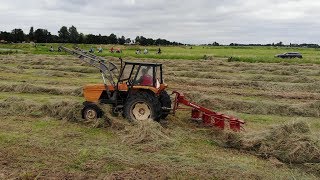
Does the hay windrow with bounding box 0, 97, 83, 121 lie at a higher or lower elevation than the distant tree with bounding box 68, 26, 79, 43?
lower

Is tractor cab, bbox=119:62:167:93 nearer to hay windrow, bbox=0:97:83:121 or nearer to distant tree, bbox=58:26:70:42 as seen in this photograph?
hay windrow, bbox=0:97:83:121

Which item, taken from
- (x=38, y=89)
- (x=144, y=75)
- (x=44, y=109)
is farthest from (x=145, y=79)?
(x=38, y=89)

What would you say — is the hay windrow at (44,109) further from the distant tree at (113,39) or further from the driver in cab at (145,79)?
the distant tree at (113,39)

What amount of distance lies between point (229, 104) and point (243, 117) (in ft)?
6.17

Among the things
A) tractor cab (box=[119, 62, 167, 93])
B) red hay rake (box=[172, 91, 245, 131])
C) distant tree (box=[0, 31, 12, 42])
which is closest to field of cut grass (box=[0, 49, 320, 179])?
red hay rake (box=[172, 91, 245, 131])

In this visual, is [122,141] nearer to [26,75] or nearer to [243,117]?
[243,117]

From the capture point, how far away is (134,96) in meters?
11.0

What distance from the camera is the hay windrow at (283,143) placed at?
332 inches

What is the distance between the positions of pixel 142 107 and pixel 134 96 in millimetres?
376

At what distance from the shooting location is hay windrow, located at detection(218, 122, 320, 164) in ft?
27.7

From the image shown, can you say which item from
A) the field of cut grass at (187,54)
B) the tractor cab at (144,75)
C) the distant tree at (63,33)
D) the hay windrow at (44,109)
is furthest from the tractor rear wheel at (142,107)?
the distant tree at (63,33)

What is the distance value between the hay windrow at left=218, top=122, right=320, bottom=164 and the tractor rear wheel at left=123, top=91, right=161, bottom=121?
6.47 feet

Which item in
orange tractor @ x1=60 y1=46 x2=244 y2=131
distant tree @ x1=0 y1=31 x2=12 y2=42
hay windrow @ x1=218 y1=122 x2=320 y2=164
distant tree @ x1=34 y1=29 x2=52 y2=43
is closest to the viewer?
hay windrow @ x1=218 y1=122 x2=320 y2=164

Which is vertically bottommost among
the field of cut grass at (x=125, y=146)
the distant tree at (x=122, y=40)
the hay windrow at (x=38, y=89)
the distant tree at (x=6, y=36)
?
the field of cut grass at (x=125, y=146)
